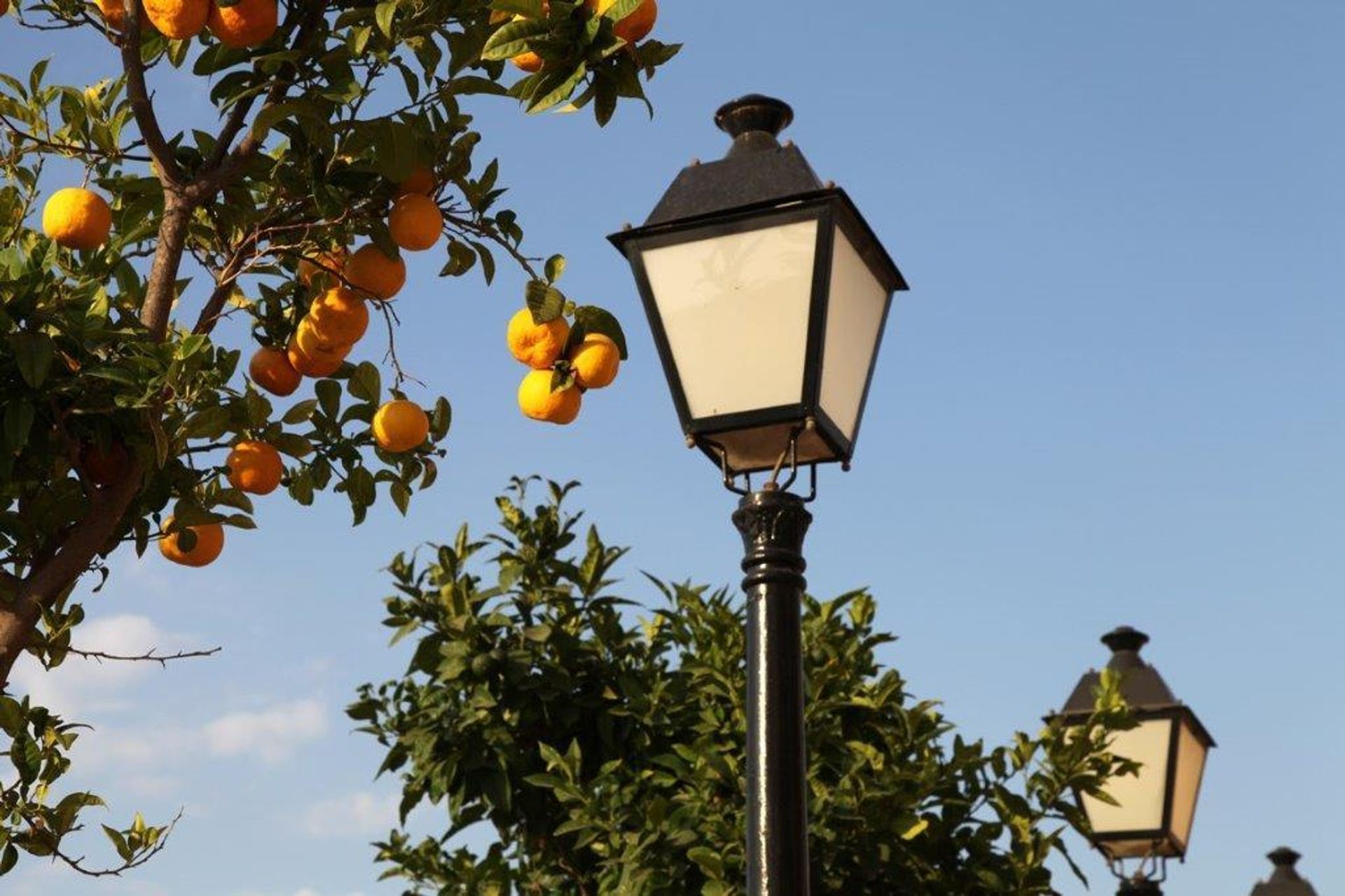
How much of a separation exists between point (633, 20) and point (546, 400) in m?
0.95

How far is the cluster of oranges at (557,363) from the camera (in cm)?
388

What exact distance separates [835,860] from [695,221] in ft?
10.4

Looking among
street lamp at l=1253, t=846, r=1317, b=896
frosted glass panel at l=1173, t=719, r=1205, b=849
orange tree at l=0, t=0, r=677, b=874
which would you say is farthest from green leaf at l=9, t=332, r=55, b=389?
street lamp at l=1253, t=846, r=1317, b=896

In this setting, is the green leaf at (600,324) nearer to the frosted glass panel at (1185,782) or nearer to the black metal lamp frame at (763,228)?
the black metal lamp frame at (763,228)

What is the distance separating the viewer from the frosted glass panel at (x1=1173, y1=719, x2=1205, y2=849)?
23.2ft

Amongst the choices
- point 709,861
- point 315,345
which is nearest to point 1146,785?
point 709,861

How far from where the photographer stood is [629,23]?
334 cm

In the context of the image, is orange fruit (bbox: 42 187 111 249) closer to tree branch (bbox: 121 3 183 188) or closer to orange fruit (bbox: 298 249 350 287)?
tree branch (bbox: 121 3 183 188)

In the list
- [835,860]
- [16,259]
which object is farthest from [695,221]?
[835,860]

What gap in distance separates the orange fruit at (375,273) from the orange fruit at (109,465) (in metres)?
0.66

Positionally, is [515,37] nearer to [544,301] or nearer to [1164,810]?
[544,301]

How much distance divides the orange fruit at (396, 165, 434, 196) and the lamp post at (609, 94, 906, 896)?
486 mm

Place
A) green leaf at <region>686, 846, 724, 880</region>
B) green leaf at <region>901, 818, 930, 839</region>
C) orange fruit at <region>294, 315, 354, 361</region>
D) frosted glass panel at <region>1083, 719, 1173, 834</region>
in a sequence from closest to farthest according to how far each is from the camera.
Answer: orange fruit at <region>294, 315, 354, 361</region>
green leaf at <region>686, 846, 724, 880</region>
green leaf at <region>901, 818, 930, 839</region>
frosted glass panel at <region>1083, 719, 1173, 834</region>

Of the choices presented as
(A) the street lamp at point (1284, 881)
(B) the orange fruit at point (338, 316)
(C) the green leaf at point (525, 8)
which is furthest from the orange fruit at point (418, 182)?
(A) the street lamp at point (1284, 881)
